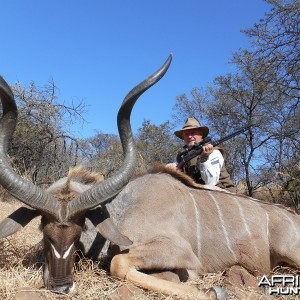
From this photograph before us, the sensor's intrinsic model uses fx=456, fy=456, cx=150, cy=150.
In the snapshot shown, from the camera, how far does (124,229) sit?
3.07 metres

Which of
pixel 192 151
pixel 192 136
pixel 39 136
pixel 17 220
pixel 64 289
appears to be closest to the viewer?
pixel 64 289

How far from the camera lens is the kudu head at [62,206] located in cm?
262

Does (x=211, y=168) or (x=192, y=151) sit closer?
(x=211, y=168)

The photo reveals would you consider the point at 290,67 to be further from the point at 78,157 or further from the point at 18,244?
the point at 18,244

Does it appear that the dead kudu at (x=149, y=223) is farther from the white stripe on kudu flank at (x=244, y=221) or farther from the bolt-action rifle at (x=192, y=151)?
the bolt-action rifle at (x=192, y=151)

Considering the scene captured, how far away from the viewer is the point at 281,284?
3189 mm

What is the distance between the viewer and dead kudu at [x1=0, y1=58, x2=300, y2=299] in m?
2.69

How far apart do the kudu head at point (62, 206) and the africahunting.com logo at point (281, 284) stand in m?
1.05

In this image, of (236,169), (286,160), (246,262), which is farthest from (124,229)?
(236,169)

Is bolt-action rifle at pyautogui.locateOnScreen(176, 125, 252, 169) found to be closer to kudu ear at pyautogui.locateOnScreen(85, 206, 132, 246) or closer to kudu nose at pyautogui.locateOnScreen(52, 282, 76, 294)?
kudu ear at pyautogui.locateOnScreen(85, 206, 132, 246)

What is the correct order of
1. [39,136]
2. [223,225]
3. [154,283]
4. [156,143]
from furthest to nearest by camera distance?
[156,143] < [39,136] < [223,225] < [154,283]

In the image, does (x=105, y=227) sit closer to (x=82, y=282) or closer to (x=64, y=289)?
(x=82, y=282)

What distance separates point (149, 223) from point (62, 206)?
67 centimetres

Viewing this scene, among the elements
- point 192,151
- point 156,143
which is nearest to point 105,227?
point 192,151
